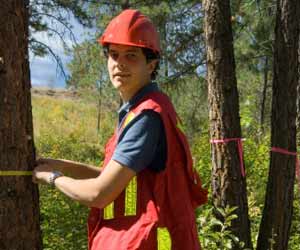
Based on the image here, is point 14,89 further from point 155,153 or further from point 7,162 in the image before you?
point 155,153

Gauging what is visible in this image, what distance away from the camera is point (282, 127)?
182 inches

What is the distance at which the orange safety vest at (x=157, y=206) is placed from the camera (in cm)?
196

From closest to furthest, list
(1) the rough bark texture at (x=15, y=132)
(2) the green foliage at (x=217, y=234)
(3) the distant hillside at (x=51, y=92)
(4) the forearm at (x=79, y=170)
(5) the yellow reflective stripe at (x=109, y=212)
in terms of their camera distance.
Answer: (5) the yellow reflective stripe at (x=109, y=212)
(1) the rough bark texture at (x=15, y=132)
(4) the forearm at (x=79, y=170)
(2) the green foliage at (x=217, y=234)
(3) the distant hillside at (x=51, y=92)

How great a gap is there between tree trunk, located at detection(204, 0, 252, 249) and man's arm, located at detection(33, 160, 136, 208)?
274cm

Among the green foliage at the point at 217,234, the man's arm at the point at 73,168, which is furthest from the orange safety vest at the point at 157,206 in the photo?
the green foliage at the point at 217,234

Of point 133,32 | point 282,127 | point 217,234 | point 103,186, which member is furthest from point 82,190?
point 282,127

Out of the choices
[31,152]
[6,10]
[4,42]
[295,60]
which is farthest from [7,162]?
[295,60]

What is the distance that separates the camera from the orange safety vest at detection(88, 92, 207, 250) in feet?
6.42

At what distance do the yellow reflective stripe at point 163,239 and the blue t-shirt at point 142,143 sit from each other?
23 centimetres

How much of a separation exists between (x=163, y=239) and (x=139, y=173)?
0.26 metres

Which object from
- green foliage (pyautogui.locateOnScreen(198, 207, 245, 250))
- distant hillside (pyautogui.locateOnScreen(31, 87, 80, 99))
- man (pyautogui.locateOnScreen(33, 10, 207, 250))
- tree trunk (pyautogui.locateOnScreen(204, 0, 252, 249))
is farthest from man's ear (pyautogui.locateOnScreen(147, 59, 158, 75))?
distant hillside (pyautogui.locateOnScreen(31, 87, 80, 99))

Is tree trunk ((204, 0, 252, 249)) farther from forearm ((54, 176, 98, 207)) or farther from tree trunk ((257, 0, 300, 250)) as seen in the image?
forearm ((54, 176, 98, 207))

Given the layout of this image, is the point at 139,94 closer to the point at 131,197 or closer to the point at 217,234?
the point at 131,197

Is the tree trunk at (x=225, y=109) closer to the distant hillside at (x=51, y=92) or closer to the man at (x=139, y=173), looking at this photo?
the man at (x=139, y=173)
